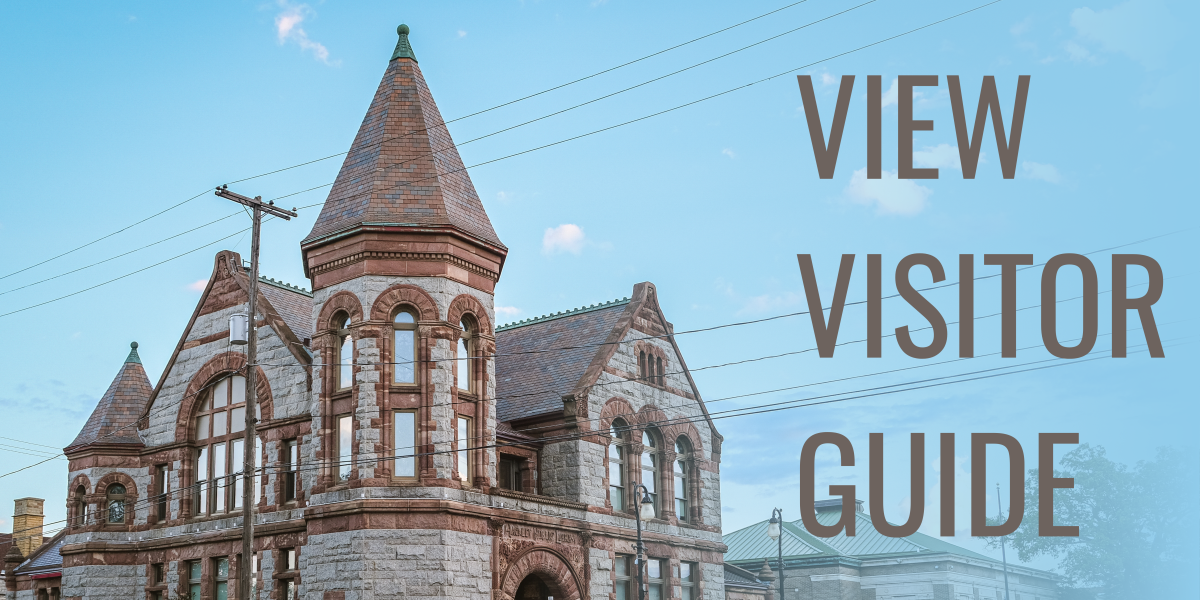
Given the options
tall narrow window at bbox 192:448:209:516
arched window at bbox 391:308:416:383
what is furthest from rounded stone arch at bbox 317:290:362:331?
tall narrow window at bbox 192:448:209:516

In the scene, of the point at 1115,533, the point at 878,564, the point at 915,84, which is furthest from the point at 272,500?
the point at 1115,533

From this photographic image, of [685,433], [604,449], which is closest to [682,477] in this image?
[685,433]

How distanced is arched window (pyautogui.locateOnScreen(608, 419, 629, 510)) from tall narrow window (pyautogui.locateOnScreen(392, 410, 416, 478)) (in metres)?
7.97

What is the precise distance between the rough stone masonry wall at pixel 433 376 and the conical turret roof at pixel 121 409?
29.3 ft

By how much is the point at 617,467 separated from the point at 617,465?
6cm

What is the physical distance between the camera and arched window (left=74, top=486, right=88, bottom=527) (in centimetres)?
3414

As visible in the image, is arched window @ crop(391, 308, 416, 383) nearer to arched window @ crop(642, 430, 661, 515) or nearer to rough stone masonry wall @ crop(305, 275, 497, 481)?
rough stone masonry wall @ crop(305, 275, 497, 481)

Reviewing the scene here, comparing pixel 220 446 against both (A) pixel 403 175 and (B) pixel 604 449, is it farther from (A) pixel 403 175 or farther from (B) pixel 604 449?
(B) pixel 604 449

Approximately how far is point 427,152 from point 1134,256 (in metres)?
17.2

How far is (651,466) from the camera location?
3584 cm

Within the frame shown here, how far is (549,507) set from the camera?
30.6 metres

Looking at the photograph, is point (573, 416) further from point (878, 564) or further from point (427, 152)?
point (878, 564)

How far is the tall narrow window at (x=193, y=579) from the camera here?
31734 mm

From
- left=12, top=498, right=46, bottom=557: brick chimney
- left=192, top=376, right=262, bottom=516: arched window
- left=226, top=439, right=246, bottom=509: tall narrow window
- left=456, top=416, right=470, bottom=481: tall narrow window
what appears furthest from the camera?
left=12, top=498, right=46, bottom=557: brick chimney
